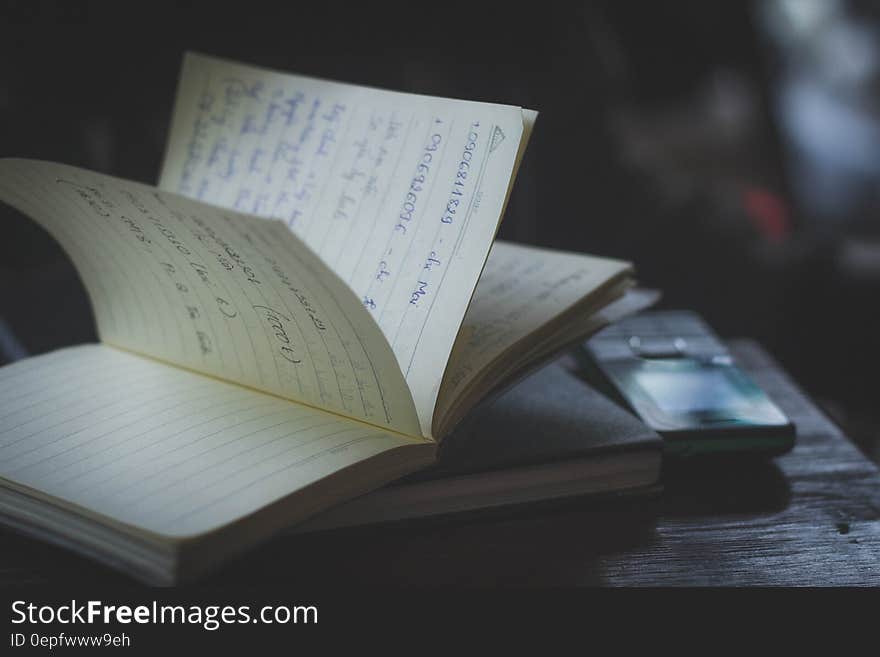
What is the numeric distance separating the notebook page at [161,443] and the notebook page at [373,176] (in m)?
0.07

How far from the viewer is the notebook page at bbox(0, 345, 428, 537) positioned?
14.8 inches

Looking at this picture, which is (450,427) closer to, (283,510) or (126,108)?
(283,510)

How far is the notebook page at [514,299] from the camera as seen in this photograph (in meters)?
0.45

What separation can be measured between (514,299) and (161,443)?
0.22 m

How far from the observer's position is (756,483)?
0.50m

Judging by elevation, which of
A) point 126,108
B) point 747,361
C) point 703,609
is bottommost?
point 703,609

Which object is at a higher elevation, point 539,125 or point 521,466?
point 539,125

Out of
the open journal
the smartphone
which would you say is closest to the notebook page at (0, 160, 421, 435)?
the open journal

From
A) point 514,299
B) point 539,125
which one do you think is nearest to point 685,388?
point 514,299

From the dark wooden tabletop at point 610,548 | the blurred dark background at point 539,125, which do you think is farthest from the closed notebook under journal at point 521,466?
the blurred dark background at point 539,125

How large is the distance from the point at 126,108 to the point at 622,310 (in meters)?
0.78

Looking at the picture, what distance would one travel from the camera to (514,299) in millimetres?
525

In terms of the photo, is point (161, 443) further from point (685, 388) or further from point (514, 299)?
point (685, 388)

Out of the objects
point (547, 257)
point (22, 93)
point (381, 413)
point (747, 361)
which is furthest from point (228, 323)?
point (22, 93)
